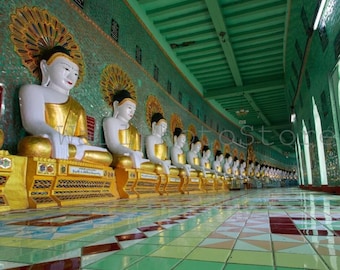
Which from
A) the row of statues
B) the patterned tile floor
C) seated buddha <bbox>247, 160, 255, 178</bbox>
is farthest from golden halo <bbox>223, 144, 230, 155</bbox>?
the patterned tile floor

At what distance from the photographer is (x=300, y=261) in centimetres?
95

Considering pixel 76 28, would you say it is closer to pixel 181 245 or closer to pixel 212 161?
pixel 181 245

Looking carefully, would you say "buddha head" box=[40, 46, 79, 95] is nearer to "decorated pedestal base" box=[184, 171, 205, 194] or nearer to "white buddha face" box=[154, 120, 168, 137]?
"white buddha face" box=[154, 120, 168, 137]

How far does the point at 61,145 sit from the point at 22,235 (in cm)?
220

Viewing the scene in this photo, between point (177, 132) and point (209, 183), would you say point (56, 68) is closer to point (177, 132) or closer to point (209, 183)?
point (177, 132)

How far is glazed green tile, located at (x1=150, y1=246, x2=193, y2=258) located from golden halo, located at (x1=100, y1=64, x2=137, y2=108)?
467 centimetres

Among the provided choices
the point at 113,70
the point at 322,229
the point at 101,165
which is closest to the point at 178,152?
the point at 113,70

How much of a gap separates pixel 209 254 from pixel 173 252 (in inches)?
5.8

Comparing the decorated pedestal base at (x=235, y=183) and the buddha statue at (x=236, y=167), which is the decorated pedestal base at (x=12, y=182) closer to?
the decorated pedestal base at (x=235, y=183)

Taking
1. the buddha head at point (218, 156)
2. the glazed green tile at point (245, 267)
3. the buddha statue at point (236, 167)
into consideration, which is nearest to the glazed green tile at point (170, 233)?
the glazed green tile at point (245, 267)

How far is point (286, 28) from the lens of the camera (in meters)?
→ 7.73

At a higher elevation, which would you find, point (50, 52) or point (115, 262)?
point (50, 52)

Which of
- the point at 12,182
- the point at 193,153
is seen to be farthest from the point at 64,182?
the point at 193,153

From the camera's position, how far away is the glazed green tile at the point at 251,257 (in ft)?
3.16
